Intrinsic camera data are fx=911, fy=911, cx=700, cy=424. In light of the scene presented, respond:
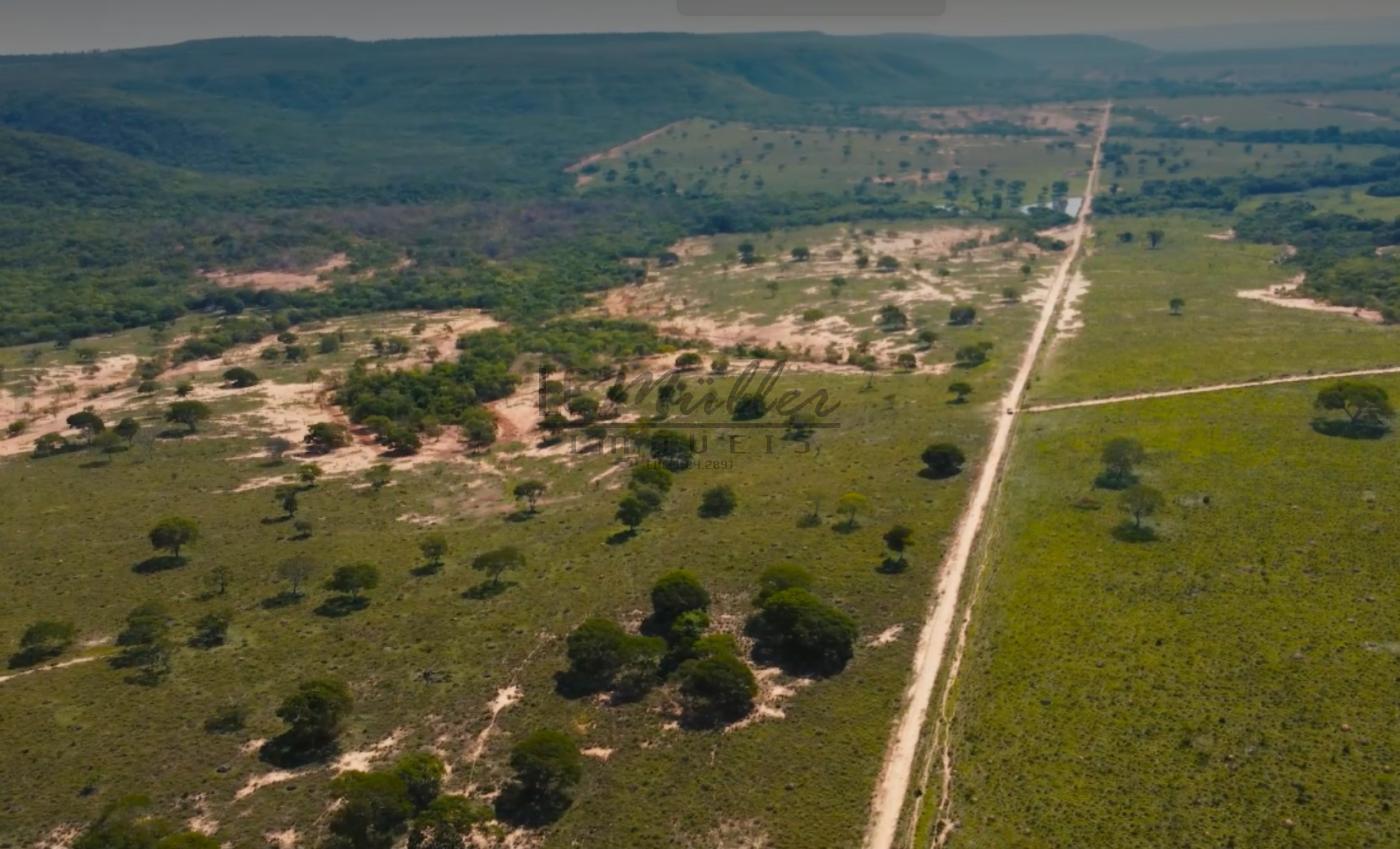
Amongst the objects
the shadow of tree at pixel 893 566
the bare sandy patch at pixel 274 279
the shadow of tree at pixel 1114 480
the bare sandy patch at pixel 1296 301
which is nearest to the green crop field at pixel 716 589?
the shadow of tree at pixel 893 566

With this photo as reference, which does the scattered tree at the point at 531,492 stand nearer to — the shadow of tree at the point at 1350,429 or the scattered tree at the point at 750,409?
the scattered tree at the point at 750,409

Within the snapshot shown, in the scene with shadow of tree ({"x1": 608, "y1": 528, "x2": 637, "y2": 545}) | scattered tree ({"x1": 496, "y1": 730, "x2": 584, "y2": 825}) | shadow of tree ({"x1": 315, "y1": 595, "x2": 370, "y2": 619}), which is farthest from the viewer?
shadow of tree ({"x1": 608, "y1": 528, "x2": 637, "y2": 545})

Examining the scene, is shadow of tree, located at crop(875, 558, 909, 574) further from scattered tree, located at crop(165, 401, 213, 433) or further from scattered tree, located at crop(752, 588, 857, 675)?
scattered tree, located at crop(165, 401, 213, 433)

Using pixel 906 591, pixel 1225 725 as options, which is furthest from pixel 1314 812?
pixel 906 591

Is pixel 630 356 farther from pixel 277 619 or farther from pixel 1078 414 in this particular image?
pixel 277 619

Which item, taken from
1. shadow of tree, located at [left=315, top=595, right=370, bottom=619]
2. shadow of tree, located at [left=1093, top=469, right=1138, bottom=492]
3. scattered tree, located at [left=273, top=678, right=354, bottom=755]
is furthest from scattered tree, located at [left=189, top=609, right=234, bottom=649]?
shadow of tree, located at [left=1093, top=469, right=1138, bottom=492]

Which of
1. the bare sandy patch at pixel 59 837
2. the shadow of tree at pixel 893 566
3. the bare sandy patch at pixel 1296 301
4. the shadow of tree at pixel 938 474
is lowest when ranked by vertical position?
the shadow of tree at pixel 938 474

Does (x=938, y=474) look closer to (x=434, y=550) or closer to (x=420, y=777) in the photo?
(x=434, y=550)
